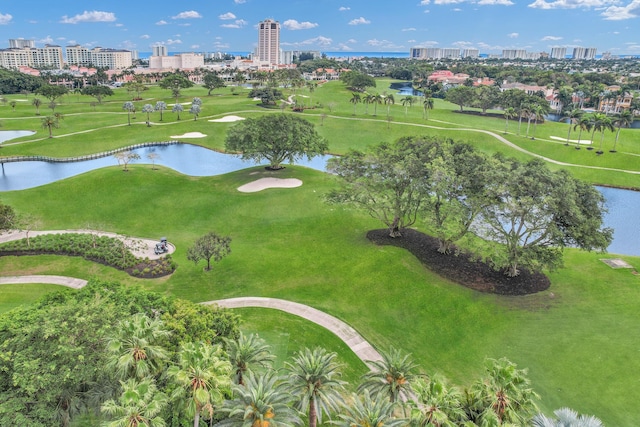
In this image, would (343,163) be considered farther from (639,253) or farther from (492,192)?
(639,253)

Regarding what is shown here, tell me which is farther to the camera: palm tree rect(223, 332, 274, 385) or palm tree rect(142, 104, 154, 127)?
palm tree rect(142, 104, 154, 127)

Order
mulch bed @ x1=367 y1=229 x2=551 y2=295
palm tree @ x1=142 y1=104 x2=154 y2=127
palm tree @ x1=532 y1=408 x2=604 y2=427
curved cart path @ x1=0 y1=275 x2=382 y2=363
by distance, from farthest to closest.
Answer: palm tree @ x1=142 y1=104 x2=154 y2=127 → mulch bed @ x1=367 y1=229 x2=551 y2=295 → curved cart path @ x1=0 y1=275 x2=382 y2=363 → palm tree @ x1=532 y1=408 x2=604 y2=427

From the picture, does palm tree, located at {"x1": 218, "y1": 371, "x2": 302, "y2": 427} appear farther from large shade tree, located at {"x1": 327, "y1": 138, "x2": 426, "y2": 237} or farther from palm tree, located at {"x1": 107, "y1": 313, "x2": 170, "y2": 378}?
large shade tree, located at {"x1": 327, "y1": 138, "x2": 426, "y2": 237}

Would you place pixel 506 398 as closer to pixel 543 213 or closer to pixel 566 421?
pixel 566 421

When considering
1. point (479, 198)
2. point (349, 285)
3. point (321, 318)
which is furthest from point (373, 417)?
point (479, 198)

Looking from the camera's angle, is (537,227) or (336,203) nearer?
(537,227)

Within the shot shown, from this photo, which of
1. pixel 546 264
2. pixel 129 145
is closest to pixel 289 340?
pixel 546 264

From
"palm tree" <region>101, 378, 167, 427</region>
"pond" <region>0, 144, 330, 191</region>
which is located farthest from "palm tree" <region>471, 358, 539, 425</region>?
"pond" <region>0, 144, 330, 191</region>
